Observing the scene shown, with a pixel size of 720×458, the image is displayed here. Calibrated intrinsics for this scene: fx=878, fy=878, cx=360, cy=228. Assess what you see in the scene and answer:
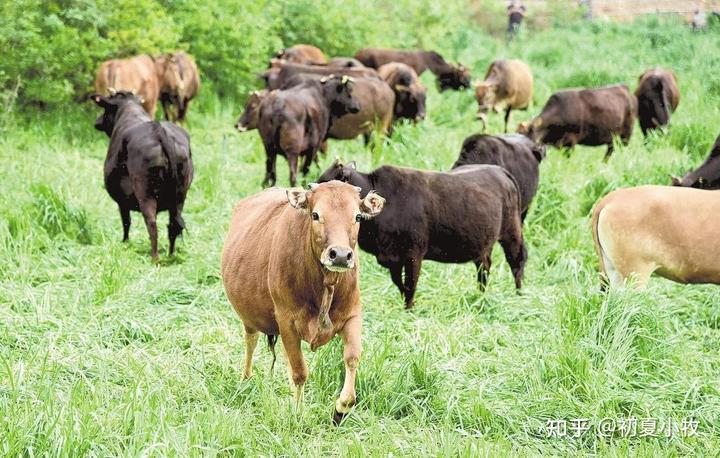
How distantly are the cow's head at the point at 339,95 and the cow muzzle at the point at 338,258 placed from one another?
7762 millimetres

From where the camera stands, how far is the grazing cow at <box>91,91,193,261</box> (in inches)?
314

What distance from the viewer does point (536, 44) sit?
23.1 metres

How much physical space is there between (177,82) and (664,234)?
9703mm

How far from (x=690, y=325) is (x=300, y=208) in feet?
11.5

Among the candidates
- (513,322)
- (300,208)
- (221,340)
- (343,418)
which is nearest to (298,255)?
(300,208)

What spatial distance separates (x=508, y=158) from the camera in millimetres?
8516

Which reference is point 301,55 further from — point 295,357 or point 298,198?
point 295,357

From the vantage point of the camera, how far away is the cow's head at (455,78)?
1900 cm

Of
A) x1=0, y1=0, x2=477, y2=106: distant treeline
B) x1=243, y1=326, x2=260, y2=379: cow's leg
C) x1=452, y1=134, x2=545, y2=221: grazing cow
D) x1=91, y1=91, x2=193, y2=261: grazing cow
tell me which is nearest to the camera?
x1=243, y1=326, x2=260, y2=379: cow's leg

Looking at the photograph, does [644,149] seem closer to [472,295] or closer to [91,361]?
[472,295]

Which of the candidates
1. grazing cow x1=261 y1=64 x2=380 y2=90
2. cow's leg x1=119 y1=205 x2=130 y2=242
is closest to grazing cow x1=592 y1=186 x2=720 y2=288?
cow's leg x1=119 y1=205 x2=130 y2=242

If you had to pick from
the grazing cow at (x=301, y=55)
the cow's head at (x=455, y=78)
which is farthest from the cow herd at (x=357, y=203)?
the cow's head at (x=455, y=78)

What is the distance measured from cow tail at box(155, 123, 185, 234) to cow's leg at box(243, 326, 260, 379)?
3.05 meters

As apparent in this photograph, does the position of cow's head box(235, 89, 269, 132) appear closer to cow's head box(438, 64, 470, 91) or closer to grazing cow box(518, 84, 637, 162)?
grazing cow box(518, 84, 637, 162)
